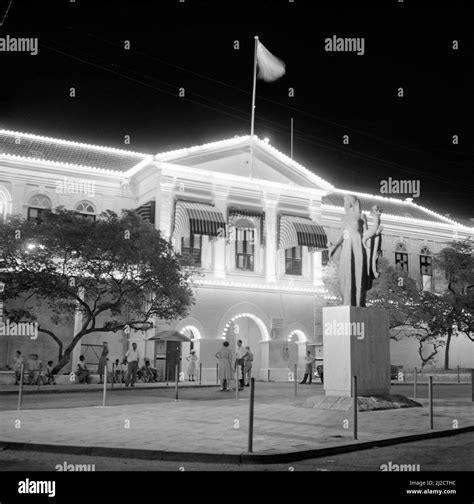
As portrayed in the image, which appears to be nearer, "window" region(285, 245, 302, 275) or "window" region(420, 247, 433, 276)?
"window" region(285, 245, 302, 275)

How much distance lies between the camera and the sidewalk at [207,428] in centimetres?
831

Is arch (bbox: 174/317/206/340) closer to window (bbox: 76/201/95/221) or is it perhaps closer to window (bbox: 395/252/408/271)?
window (bbox: 76/201/95/221)

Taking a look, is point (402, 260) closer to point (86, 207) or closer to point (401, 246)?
point (401, 246)

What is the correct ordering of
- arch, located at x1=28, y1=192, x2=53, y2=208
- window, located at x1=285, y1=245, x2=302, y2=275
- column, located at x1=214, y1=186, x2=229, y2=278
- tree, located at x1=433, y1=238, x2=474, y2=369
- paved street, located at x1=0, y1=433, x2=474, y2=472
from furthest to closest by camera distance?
window, located at x1=285, y1=245, x2=302, y2=275 → tree, located at x1=433, y1=238, x2=474, y2=369 → column, located at x1=214, y1=186, x2=229, y2=278 → arch, located at x1=28, y1=192, x2=53, y2=208 → paved street, located at x1=0, y1=433, x2=474, y2=472

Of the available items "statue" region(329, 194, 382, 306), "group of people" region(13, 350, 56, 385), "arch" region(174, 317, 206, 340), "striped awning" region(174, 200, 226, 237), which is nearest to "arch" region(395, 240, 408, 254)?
"striped awning" region(174, 200, 226, 237)

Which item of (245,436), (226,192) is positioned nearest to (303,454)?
(245,436)

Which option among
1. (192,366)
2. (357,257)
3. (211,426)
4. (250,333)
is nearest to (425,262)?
(250,333)

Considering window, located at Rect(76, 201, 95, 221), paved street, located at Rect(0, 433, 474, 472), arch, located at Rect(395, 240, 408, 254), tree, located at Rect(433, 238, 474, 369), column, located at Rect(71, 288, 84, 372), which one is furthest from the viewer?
arch, located at Rect(395, 240, 408, 254)

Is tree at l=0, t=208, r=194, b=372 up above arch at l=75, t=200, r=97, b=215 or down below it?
below

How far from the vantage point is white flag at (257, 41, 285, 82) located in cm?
3083

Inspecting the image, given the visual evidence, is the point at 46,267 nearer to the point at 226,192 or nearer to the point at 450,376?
the point at 226,192

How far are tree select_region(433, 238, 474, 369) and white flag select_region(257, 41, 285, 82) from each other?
15649 millimetres

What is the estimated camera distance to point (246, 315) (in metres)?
34.5

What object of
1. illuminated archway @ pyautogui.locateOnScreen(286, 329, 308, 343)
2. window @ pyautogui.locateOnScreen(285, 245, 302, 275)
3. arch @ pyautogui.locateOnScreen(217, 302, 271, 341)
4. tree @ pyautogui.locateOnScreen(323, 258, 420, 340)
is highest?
window @ pyautogui.locateOnScreen(285, 245, 302, 275)
